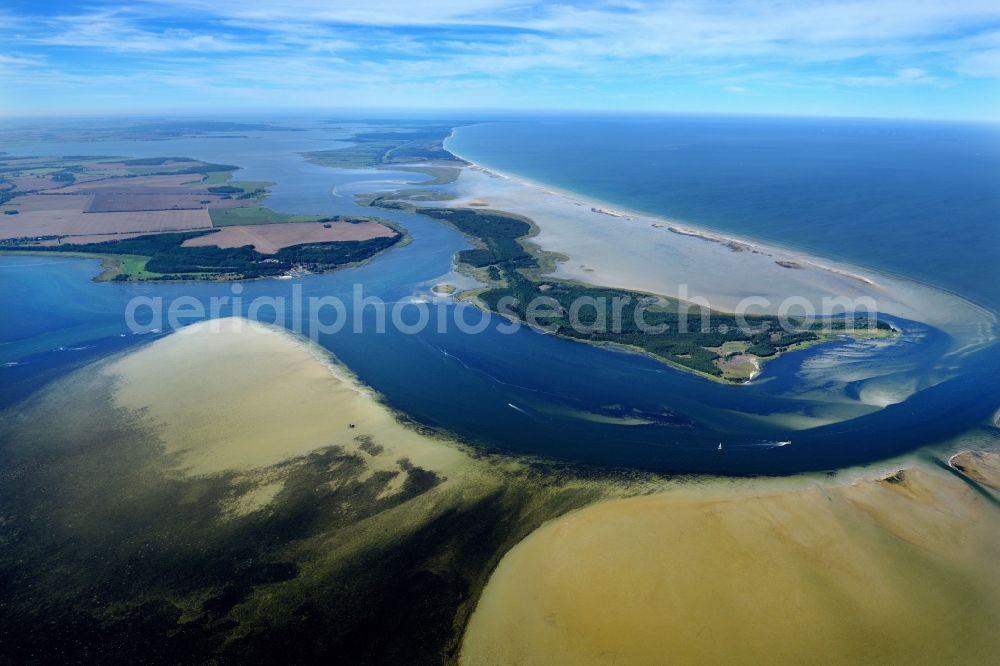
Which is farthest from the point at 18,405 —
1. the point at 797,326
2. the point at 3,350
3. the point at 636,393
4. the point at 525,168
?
the point at 525,168

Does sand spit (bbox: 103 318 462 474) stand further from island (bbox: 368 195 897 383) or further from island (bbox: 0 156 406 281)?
island (bbox: 0 156 406 281)

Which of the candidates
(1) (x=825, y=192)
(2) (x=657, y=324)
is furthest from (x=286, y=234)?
(1) (x=825, y=192)

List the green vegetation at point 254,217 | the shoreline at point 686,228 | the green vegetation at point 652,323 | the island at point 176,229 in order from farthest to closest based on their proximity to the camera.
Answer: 1. the green vegetation at point 254,217
2. the island at point 176,229
3. the shoreline at point 686,228
4. the green vegetation at point 652,323

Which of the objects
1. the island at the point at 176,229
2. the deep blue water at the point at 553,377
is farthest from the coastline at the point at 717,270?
the island at the point at 176,229

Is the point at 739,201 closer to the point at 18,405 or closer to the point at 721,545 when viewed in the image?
the point at 721,545

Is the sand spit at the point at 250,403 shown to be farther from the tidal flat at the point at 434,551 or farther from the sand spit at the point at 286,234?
the sand spit at the point at 286,234

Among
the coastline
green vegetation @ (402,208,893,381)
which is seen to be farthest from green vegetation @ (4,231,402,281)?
the coastline

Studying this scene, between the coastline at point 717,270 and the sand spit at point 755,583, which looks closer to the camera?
the sand spit at point 755,583

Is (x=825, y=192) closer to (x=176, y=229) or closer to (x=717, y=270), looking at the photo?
(x=717, y=270)
